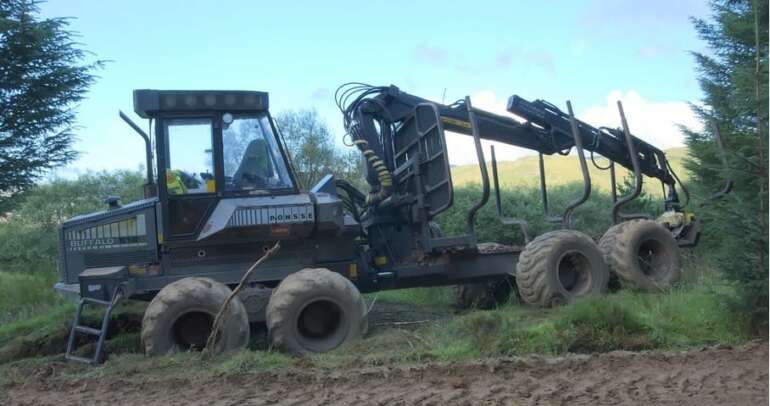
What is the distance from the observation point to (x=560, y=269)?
10.4 metres

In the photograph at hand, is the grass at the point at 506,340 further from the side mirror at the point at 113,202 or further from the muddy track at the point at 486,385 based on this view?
the side mirror at the point at 113,202

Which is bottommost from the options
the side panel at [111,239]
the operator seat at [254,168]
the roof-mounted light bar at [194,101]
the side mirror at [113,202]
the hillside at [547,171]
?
the side panel at [111,239]

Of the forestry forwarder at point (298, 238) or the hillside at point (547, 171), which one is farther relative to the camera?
the hillside at point (547, 171)

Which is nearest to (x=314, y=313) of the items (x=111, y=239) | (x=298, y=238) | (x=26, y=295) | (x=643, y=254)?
(x=298, y=238)

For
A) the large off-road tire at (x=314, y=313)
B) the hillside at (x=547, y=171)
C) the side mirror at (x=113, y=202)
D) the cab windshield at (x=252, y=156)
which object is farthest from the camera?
the hillside at (x=547, y=171)

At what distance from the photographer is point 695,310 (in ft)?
27.3

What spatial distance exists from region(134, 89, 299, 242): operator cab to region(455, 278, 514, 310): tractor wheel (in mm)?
3647

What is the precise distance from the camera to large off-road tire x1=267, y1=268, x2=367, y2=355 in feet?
27.9

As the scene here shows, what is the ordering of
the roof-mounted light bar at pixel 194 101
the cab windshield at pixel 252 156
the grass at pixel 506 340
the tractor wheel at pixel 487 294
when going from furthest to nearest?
the tractor wheel at pixel 487 294
the cab windshield at pixel 252 156
the roof-mounted light bar at pixel 194 101
the grass at pixel 506 340

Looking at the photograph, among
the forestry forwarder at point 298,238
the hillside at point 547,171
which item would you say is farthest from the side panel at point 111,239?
the hillside at point 547,171

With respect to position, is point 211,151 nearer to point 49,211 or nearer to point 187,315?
point 187,315

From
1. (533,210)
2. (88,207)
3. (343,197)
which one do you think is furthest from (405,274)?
(88,207)

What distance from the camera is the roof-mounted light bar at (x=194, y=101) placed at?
9125 mm

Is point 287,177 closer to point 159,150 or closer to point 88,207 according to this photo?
point 159,150
